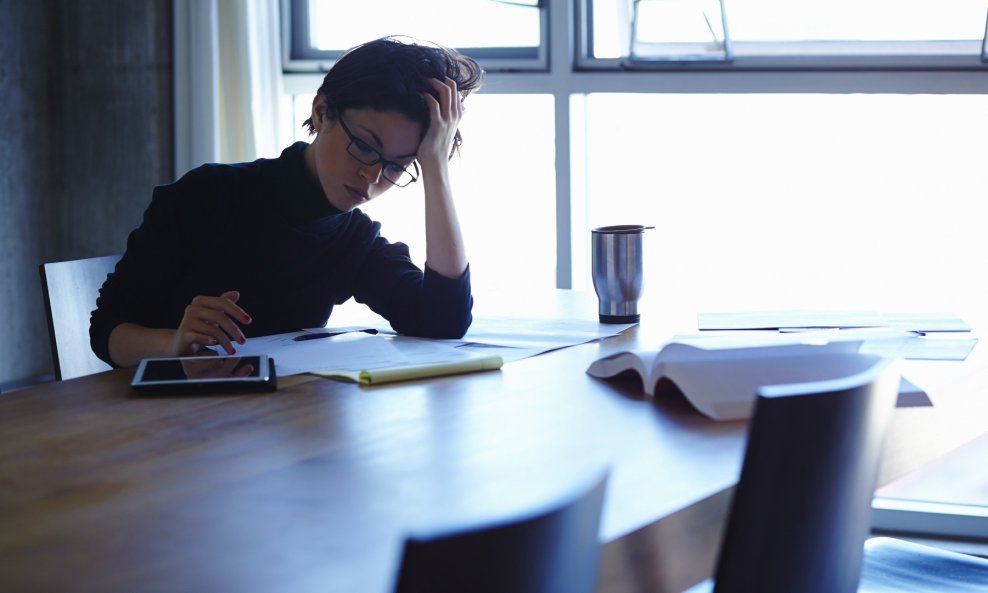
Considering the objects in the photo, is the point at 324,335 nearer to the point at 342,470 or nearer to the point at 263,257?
the point at 263,257

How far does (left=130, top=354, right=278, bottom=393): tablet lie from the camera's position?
148 centimetres

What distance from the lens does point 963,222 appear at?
322cm

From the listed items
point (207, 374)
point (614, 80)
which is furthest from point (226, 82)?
point (207, 374)

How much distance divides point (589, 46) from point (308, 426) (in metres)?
2.48

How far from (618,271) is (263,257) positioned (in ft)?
2.10

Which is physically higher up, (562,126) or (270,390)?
(562,126)

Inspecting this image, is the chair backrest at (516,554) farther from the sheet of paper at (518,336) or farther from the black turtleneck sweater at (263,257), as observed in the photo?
the black turtleneck sweater at (263,257)

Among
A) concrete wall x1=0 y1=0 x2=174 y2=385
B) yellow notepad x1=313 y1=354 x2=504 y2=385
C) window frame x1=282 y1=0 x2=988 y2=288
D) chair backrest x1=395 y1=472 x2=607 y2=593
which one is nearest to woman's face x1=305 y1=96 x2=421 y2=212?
yellow notepad x1=313 y1=354 x2=504 y2=385

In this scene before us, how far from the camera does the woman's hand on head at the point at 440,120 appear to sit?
6.49ft

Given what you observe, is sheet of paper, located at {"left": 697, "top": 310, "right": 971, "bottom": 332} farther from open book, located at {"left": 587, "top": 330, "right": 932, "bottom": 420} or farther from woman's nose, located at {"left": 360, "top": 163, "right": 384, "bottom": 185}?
woman's nose, located at {"left": 360, "top": 163, "right": 384, "bottom": 185}

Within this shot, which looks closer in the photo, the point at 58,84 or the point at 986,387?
the point at 986,387

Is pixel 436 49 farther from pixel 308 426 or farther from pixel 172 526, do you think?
pixel 172 526

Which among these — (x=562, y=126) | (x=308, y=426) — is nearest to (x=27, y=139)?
(x=562, y=126)

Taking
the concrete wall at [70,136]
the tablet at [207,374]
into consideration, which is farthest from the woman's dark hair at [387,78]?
the concrete wall at [70,136]
